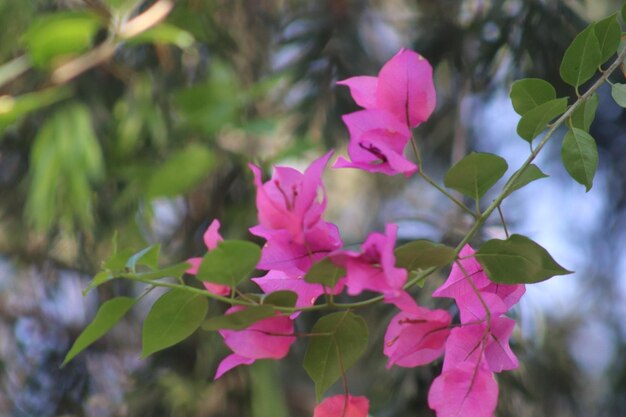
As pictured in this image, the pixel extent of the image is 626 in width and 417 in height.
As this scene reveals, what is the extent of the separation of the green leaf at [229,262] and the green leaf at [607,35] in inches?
6.0

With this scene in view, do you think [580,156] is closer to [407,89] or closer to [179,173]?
[407,89]

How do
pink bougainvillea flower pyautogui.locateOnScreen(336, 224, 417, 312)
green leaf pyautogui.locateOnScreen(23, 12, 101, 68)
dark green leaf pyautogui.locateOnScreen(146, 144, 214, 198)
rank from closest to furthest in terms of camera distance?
pink bougainvillea flower pyautogui.locateOnScreen(336, 224, 417, 312), green leaf pyautogui.locateOnScreen(23, 12, 101, 68), dark green leaf pyautogui.locateOnScreen(146, 144, 214, 198)

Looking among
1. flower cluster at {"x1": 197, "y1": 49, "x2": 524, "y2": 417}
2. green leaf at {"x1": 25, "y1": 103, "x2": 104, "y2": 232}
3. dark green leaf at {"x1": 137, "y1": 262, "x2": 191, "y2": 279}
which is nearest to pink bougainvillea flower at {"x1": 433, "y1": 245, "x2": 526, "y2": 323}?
flower cluster at {"x1": 197, "y1": 49, "x2": 524, "y2": 417}

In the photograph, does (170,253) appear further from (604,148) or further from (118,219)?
(604,148)

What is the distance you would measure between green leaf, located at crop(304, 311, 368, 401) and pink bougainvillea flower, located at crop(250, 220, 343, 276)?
0.02 metres

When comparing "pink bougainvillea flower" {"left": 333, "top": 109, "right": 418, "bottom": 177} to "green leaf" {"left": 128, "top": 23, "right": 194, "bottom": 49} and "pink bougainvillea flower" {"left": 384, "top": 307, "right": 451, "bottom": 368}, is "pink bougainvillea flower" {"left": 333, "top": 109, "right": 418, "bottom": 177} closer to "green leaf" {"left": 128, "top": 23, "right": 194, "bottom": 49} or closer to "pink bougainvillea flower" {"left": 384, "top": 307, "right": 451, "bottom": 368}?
"pink bougainvillea flower" {"left": 384, "top": 307, "right": 451, "bottom": 368}

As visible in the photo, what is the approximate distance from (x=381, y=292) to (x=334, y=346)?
0.04 meters

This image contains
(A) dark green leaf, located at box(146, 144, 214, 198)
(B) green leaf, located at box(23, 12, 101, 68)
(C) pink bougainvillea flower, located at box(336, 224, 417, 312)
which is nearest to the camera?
(C) pink bougainvillea flower, located at box(336, 224, 417, 312)

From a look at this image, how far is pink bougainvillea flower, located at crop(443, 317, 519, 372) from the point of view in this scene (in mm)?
320

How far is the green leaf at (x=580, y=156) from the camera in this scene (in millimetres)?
317

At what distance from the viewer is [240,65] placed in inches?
64.0

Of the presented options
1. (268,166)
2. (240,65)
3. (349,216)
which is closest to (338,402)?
(268,166)

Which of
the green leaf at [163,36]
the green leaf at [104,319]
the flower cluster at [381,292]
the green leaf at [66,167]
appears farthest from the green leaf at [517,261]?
the green leaf at [66,167]

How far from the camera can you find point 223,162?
1.45 meters
